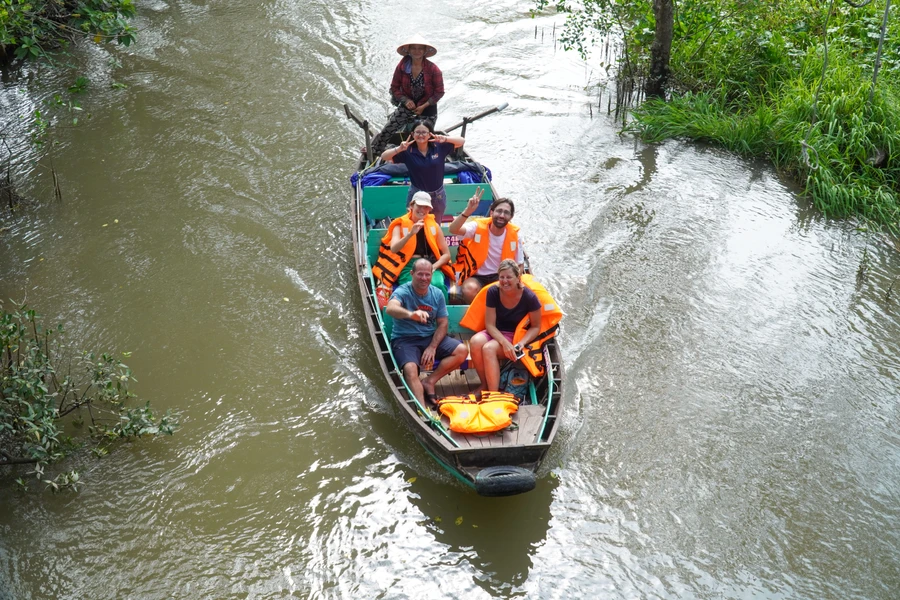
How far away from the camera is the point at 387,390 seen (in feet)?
20.4

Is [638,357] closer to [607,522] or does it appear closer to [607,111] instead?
[607,522]

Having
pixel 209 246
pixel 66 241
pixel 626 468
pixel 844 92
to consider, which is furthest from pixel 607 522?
pixel 844 92

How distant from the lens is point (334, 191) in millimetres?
8953

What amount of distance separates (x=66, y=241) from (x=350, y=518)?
478 cm

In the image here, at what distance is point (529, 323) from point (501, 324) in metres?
0.22

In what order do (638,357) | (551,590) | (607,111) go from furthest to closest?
(607,111) < (638,357) < (551,590)

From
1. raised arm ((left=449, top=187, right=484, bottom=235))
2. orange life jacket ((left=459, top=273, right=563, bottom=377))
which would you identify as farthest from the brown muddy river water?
raised arm ((left=449, top=187, right=484, bottom=235))

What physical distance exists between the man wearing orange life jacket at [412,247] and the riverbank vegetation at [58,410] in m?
2.07

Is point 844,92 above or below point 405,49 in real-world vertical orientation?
below

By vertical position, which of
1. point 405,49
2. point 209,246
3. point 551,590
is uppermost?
point 405,49

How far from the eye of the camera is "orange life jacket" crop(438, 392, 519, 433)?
5.07m

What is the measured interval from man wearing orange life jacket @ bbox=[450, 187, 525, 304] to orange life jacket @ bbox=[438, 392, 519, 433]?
1249mm

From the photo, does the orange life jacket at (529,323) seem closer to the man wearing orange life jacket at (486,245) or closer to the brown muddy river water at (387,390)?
the man wearing orange life jacket at (486,245)

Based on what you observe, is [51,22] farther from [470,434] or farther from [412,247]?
[470,434]
